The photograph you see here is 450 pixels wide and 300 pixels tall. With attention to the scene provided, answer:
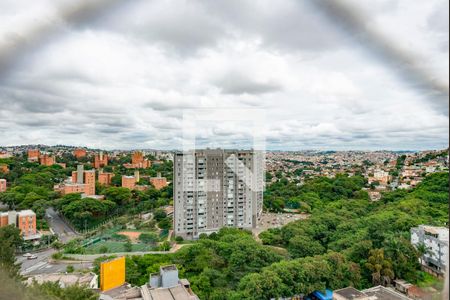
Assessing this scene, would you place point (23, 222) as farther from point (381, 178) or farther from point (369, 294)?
point (381, 178)

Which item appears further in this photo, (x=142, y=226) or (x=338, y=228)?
(x=142, y=226)

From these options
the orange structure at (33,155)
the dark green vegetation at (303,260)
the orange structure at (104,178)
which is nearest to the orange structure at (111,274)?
the dark green vegetation at (303,260)

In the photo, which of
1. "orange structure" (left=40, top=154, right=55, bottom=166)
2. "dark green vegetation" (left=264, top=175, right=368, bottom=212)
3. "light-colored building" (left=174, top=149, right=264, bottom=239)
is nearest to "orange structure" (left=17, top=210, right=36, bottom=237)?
"light-colored building" (left=174, top=149, right=264, bottom=239)

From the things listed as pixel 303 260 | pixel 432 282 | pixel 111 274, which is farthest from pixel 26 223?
pixel 432 282

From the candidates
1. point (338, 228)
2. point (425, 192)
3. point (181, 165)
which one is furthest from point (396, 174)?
point (181, 165)

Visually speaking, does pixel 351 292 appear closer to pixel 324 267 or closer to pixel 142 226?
pixel 324 267

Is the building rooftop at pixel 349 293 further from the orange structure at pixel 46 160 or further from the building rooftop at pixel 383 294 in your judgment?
the orange structure at pixel 46 160

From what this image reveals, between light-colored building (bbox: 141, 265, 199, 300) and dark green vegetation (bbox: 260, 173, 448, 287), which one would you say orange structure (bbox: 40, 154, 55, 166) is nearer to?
dark green vegetation (bbox: 260, 173, 448, 287)
